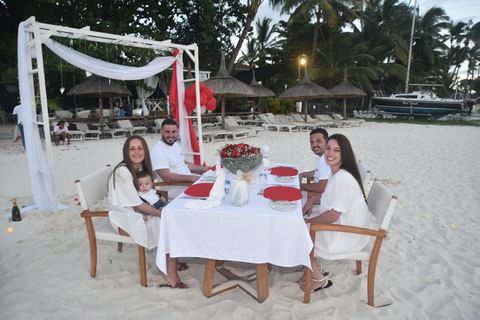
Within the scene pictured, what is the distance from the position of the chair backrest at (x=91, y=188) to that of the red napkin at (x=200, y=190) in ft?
2.86

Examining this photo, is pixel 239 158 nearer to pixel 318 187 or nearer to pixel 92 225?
pixel 318 187

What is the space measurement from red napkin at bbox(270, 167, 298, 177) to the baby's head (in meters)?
1.33

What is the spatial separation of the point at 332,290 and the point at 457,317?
87cm

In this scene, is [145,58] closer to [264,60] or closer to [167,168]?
[167,168]

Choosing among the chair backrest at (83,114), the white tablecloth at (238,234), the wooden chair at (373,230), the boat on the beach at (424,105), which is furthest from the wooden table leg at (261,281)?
the boat on the beach at (424,105)

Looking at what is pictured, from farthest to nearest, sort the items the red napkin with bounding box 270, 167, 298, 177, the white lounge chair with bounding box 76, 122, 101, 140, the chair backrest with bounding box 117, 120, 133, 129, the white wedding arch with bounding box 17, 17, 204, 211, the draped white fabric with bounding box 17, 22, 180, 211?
1. the chair backrest with bounding box 117, 120, 133, 129
2. the white lounge chair with bounding box 76, 122, 101, 140
3. the draped white fabric with bounding box 17, 22, 180, 211
4. the white wedding arch with bounding box 17, 17, 204, 211
5. the red napkin with bounding box 270, 167, 298, 177

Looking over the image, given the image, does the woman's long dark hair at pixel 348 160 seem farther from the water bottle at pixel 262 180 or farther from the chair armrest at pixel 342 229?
the water bottle at pixel 262 180

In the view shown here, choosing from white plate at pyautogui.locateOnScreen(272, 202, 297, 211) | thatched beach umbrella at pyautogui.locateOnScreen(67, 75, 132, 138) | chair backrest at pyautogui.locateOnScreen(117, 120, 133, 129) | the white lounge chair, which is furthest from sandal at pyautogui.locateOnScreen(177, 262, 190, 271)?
chair backrest at pyautogui.locateOnScreen(117, 120, 133, 129)

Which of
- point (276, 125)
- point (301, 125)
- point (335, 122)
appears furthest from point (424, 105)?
point (276, 125)

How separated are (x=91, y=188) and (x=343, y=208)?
2198mm

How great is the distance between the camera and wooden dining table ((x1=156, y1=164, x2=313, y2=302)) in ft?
6.72

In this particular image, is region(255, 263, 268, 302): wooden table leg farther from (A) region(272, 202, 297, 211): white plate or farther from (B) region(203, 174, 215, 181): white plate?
(B) region(203, 174, 215, 181): white plate

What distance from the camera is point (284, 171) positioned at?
3303 mm

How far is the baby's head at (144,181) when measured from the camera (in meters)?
2.68
